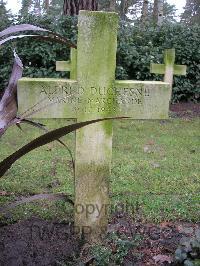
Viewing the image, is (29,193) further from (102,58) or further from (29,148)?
(29,148)

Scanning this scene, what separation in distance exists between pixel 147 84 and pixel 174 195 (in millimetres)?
1393

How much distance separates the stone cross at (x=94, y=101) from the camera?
7.51 ft

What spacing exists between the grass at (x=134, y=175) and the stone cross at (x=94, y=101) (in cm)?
50

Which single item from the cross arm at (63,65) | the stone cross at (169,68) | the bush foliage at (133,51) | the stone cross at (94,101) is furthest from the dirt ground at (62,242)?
the bush foliage at (133,51)

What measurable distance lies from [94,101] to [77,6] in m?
6.98

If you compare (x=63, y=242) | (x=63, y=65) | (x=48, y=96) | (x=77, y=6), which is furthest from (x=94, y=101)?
(x=77, y=6)

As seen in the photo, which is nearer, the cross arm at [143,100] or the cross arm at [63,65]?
the cross arm at [143,100]

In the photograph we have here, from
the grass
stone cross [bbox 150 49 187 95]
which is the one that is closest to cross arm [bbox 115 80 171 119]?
the grass

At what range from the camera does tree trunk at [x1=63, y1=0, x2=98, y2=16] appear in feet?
27.7

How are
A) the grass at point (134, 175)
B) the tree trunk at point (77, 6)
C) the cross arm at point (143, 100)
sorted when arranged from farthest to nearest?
1. the tree trunk at point (77, 6)
2. the grass at point (134, 175)
3. the cross arm at point (143, 100)

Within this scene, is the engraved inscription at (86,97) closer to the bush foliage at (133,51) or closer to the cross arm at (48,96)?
the cross arm at (48,96)

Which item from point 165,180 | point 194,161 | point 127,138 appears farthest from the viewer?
point 127,138

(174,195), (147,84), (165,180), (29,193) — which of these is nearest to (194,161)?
(165,180)

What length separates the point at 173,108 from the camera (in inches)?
351
